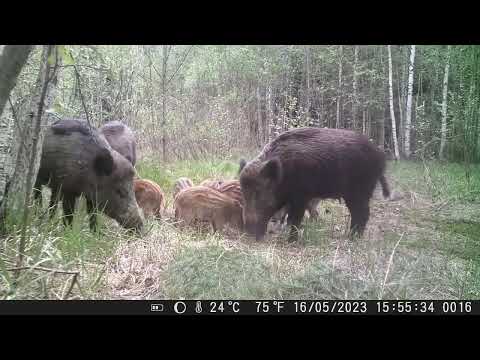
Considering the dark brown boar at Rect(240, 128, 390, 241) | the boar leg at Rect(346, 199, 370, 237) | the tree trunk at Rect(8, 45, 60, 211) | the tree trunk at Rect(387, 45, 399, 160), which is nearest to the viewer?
the tree trunk at Rect(387, 45, 399, 160)

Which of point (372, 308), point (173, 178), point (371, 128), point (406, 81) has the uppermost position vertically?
point (406, 81)

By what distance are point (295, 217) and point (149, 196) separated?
925mm

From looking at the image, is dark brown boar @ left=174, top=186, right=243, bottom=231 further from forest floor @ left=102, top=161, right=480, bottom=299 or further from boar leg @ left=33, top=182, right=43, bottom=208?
boar leg @ left=33, top=182, right=43, bottom=208

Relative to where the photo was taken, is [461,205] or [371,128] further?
[371,128]

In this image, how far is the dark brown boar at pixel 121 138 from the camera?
2.89 metres

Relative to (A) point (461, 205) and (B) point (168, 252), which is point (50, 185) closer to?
(B) point (168, 252)

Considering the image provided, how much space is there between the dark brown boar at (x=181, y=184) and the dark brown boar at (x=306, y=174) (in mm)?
340

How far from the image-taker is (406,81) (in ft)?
7.93

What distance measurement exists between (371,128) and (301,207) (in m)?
0.69

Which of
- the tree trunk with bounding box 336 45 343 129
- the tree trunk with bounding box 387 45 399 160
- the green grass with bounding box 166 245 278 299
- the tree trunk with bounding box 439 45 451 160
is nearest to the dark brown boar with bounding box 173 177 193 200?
the green grass with bounding box 166 245 278 299

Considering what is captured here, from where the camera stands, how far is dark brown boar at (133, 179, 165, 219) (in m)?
2.91

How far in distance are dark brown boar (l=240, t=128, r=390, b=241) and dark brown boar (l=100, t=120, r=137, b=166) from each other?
69cm

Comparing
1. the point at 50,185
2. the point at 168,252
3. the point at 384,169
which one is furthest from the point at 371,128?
the point at 50,185
